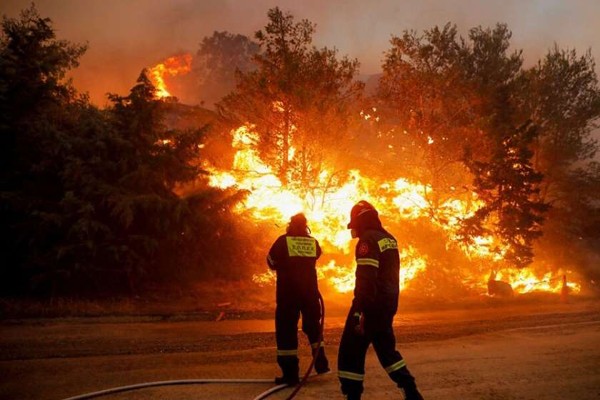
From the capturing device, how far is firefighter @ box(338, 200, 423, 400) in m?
5.14

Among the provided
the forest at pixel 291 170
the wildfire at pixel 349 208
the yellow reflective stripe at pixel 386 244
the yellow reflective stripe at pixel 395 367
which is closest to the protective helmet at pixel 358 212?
the yellow reflective stripe at pixel 386 244

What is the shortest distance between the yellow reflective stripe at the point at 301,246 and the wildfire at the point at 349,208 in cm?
1095

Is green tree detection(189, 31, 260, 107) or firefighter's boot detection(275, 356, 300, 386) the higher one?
green tree detection(189, 31, 260, 107)

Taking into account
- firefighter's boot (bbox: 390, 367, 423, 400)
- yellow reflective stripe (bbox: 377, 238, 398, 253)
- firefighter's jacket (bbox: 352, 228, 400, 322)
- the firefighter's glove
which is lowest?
firefighter's boot (bbox: 390, 367, 423, 400)

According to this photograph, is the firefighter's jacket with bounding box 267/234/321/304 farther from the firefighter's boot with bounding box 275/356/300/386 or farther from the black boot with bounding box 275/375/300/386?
the black boot with bounding box 275/375/300/386

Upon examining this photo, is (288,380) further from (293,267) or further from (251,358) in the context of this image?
(251,358)

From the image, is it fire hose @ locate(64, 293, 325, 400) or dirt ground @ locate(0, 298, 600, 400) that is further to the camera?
dirt ground @ locate(0, 298, 600, 400)

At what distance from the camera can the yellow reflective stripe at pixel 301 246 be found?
648cm

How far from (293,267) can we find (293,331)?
86cm

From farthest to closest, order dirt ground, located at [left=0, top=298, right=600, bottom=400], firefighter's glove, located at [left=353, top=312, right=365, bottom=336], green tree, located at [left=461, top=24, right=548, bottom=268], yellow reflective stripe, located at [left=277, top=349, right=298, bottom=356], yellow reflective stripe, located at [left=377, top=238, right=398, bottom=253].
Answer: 1. green tree, located at [left=461, top=24, right=548, bottom=268]
2. yellow reflective stripe, located at [left=277, top=349, right=298, bottom=356]
3. dirt ground, located at [left=0, top=298, right=600, bottom=400]
4. yellow reflective stripe, located at [left=377, top=238, right=398, bottom=253]
5. firefighter's glove, located at [left=353, top=312, right=365, bottom=336]

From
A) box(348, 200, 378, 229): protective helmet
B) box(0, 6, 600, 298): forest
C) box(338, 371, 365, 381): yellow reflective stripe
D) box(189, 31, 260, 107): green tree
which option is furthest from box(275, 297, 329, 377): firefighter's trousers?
box(189, 31, 260, 107): green tree

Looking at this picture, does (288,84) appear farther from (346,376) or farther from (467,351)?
(346,376)

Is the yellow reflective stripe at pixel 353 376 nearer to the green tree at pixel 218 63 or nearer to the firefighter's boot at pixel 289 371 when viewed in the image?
the firefighter's boot at pixel 289 371

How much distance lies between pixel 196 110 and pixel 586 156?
805 inches
